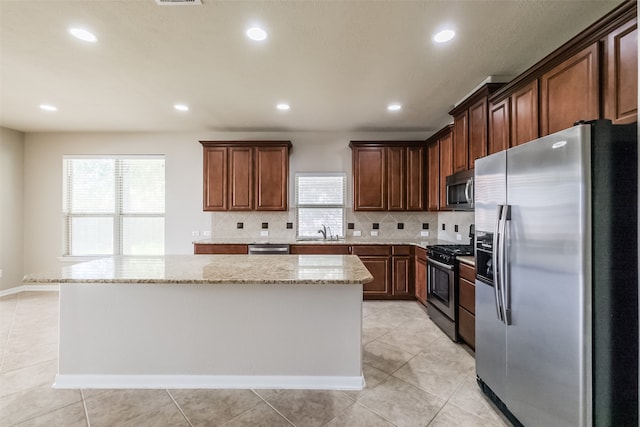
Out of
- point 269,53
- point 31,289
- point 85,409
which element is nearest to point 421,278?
point 269,53

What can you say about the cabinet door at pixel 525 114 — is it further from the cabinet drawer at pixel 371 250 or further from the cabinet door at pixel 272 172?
the cabinet door at pixel 272 172

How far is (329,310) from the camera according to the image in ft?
6.99

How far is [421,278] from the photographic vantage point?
3.94 meters

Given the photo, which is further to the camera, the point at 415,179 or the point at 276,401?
the point at 415,179

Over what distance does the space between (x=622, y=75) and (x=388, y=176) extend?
296 centimetres

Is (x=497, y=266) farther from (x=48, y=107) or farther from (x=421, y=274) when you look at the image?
(x=48, y=107)

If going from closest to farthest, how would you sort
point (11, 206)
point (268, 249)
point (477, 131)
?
1. point (477, 131)
2. point (268, 249)
3. point (11, 206)

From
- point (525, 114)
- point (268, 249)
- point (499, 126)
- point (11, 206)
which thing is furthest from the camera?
point (11, 206)

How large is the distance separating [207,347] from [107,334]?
779mm

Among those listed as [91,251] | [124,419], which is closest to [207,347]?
[124,419]

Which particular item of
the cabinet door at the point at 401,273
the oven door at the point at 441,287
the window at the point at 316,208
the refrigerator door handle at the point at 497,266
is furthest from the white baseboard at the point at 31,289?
the refrigerator door handle at the point at 497,266

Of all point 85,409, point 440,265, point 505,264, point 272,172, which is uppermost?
point 272,172

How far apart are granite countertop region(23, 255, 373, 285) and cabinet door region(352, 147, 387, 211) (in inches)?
79.3

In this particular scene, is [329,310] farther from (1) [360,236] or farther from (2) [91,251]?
(2) [91,251]
